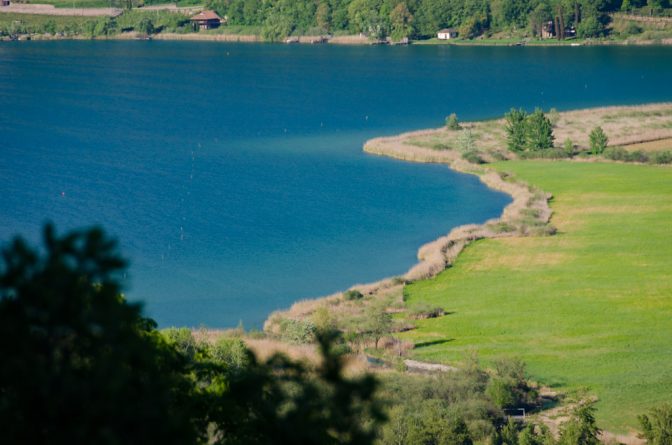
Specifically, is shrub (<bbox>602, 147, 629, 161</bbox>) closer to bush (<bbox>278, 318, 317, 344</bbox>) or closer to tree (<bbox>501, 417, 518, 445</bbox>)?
bush (<bbox>278, 318, 317, 344</bbox>)

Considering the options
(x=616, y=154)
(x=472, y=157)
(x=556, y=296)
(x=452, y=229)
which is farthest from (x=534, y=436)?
(x=616, y=154)

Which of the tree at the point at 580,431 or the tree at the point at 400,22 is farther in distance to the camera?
the tree at the point at 400,22

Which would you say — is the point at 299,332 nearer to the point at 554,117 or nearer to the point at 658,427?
the point at 658,427

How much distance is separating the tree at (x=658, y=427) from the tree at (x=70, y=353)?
20.6 metres

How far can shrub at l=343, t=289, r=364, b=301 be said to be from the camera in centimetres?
4853

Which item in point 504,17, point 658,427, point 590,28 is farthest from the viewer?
point 504,17

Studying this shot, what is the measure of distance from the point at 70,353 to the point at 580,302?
130 ft

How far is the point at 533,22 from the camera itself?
190125mm

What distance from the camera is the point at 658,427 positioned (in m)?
30.0

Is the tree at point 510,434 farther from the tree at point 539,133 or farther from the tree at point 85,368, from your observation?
the tree at point 539,133

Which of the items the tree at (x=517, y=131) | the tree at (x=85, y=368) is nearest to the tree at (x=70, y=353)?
the tree at (x=85, y=368)

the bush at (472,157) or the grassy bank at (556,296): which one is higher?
the bush at (472,157)

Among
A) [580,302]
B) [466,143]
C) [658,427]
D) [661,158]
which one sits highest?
[658,427]

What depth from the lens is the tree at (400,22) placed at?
7726 inches
